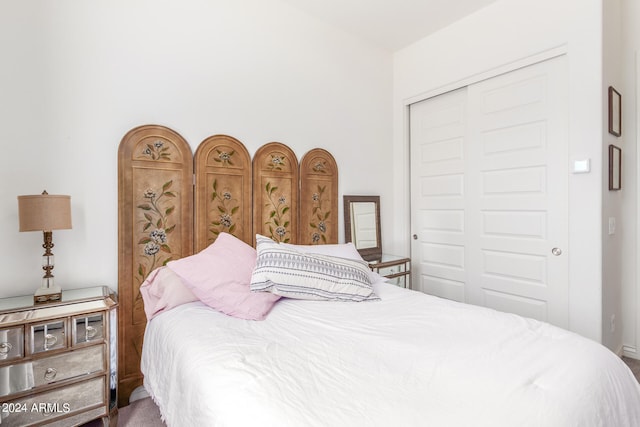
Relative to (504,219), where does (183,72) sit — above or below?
above

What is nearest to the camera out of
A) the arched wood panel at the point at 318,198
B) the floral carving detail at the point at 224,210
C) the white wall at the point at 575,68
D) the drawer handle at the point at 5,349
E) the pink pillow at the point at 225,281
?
the drawer handle at the point at 5,349

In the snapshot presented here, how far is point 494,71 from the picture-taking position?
274 cm

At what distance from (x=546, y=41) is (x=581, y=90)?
48 cm

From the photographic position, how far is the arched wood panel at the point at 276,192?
8.39 ft

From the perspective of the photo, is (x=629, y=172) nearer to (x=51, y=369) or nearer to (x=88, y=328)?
(x=88, y=328)

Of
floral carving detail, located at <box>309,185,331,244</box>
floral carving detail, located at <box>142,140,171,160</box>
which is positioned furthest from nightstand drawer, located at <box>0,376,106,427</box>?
floral carving detail, located at <box>309,185,331,244</box>

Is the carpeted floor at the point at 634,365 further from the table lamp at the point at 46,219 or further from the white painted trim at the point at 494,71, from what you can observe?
the table lamp at the point at 46,219

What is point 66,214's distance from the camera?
170cm

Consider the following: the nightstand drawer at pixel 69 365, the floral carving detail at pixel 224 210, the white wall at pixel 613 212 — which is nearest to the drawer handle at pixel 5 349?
the nightstand drawer at pixel 69 365

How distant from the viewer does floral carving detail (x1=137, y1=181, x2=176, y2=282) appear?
2.09 metres

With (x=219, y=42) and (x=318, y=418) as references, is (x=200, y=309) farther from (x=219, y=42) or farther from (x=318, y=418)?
(x=219, y=42)

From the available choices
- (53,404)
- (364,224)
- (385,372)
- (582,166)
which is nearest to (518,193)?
(582,166)

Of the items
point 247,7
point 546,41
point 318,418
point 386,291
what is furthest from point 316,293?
point 546,41

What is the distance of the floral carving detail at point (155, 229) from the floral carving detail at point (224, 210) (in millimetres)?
271
